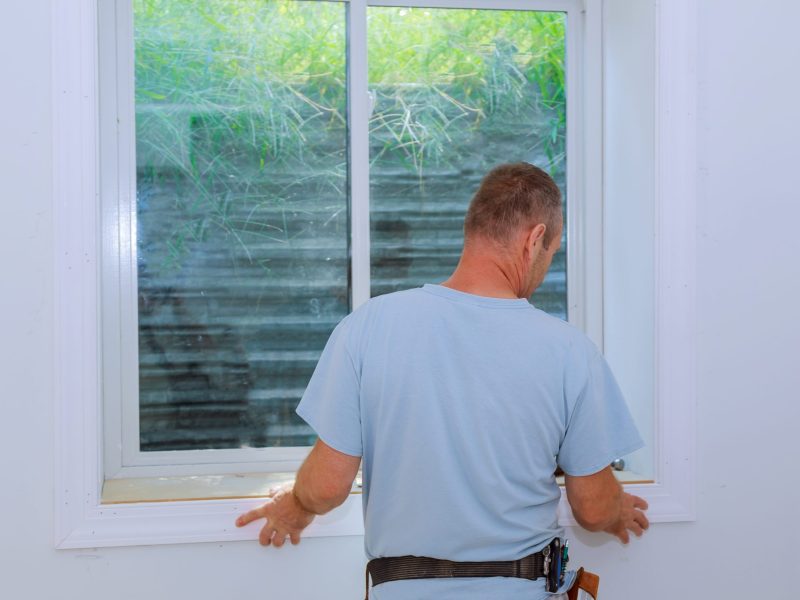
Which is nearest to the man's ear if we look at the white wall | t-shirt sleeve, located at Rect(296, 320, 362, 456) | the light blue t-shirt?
the light blue t-shirt

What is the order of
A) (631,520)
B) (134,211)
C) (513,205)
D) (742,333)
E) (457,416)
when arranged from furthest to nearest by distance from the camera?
(134,211), (742,333), (631,520), (513,205), (457,416)

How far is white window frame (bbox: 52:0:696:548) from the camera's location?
5.50 feet

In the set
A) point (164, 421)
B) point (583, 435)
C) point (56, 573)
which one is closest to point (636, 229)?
point (583, 435)

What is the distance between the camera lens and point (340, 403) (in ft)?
4.60

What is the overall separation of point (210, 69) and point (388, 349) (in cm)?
118

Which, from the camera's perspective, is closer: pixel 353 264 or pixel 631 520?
pixel 631 520

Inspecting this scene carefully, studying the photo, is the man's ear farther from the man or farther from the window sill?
the window sill

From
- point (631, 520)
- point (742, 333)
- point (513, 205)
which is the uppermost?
point (513, 205)

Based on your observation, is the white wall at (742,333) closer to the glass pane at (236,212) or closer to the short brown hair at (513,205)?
the short brown hair at (513,205)

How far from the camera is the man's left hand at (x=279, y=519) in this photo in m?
1.72

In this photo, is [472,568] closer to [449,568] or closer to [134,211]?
[449,568]

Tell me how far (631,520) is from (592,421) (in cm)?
55

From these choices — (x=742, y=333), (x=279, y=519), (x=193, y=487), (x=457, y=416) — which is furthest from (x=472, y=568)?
(x=742, y=333)

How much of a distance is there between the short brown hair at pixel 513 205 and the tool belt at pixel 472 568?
1.82 ft
